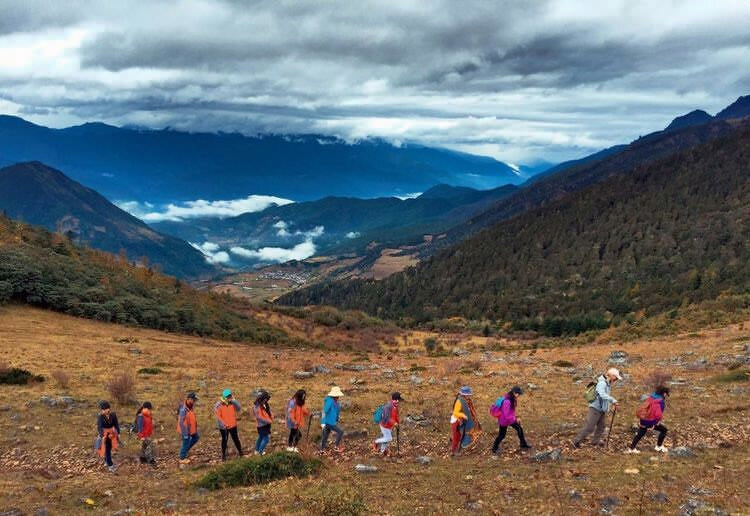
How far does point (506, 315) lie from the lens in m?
113

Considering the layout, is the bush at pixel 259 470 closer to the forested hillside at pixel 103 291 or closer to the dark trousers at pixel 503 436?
the dark trousers at pixel 503 436

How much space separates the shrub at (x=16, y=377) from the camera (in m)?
27.1

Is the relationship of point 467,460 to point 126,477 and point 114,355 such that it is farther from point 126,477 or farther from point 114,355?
point 114,355

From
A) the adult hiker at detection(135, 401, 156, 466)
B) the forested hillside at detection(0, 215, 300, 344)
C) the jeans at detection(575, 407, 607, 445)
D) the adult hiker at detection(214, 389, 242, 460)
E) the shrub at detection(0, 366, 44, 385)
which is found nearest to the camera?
the jeans at detection(575, 407, 607, 445)

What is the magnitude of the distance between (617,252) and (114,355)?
123265 millimetres

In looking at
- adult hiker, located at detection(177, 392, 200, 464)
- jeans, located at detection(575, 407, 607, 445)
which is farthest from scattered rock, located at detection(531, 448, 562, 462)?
adult hiker, located at detection(177, 392, 200, 464)

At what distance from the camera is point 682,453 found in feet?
47.7

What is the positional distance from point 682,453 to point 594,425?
2.17 meters

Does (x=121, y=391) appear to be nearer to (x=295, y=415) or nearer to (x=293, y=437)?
(x=293, y=437)

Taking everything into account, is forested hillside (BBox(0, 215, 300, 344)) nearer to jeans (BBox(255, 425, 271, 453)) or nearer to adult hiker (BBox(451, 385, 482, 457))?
jeans (BBox(255, 425, 271, 453))

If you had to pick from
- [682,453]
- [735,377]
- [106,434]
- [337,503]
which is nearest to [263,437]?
[106,434]

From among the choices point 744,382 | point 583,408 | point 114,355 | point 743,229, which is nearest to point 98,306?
point 114,355

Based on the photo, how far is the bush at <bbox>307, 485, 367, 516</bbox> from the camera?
36.1ft

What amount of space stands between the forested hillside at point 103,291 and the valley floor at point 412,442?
15048mm
